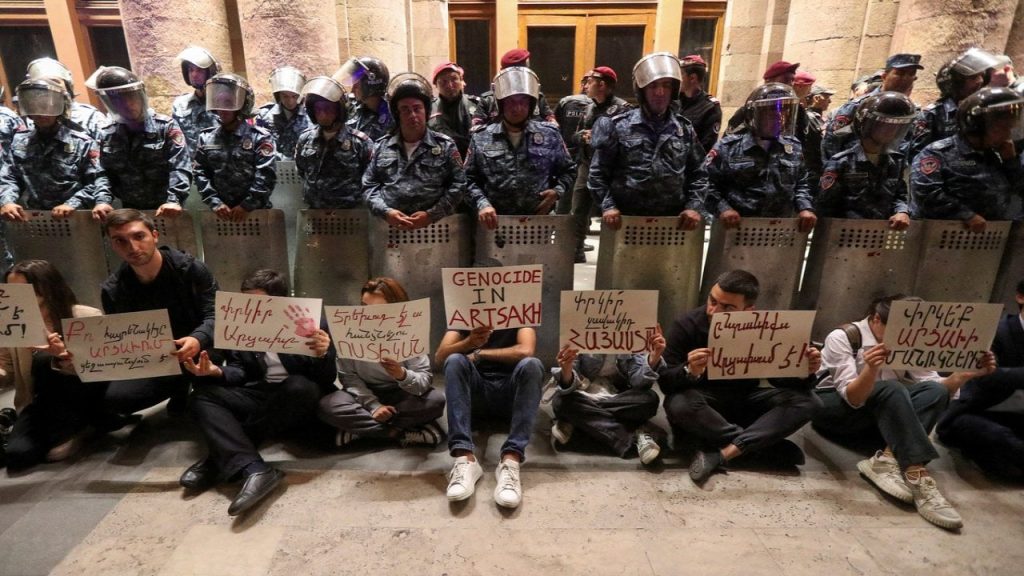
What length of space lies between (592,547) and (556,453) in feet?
Answer: 2.29

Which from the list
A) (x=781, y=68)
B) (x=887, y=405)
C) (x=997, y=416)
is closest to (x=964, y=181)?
(x=997, y=416)

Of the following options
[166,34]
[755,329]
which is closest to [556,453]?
[755,329]

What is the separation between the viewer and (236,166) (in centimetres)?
361

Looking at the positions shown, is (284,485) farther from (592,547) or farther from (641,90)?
(641,90)

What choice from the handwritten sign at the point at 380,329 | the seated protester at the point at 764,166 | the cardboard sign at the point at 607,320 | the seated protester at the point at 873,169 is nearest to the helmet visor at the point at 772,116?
the seated protester at the point at 764,166

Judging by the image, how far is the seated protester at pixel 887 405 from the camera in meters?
2.36

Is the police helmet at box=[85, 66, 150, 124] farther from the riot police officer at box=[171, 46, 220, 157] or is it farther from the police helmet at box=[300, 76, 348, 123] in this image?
the police helmet at box=[300, 76, 348, 123]

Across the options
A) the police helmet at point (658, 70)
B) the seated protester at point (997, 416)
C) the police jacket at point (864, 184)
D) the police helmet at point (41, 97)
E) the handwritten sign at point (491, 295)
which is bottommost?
the seated protester at point (997, 416)

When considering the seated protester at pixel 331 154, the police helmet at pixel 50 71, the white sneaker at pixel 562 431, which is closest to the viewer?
the white sneaker at pixel 562 431

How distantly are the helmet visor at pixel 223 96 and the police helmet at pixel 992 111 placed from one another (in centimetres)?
486

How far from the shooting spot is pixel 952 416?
2793 mm

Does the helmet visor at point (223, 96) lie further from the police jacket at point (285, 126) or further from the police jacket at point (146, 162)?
the police jacket at point (285, 126)

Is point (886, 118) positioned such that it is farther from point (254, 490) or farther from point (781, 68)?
point (254, 490)

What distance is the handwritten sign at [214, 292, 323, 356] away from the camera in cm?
235
